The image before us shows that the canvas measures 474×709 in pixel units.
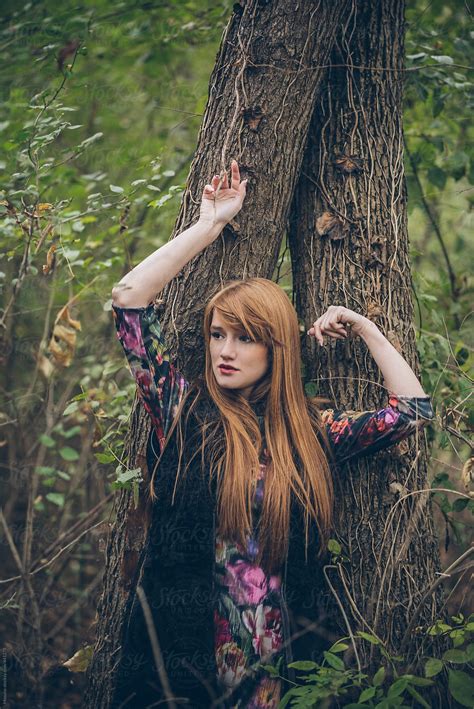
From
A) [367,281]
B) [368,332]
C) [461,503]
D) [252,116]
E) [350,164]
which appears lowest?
[461,503]

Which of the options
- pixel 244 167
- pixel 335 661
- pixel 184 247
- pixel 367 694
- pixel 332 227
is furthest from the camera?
pixel 332 227

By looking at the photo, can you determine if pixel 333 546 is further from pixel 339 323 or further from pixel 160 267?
pixel 160 267

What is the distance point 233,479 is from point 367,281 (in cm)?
110

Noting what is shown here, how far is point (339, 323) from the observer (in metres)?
2.79

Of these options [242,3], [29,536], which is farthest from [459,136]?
[29,536]

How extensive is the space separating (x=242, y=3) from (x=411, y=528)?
2473 mm

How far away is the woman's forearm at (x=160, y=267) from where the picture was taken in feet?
8.25

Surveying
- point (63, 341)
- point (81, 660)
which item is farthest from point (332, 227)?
point (81, 660)

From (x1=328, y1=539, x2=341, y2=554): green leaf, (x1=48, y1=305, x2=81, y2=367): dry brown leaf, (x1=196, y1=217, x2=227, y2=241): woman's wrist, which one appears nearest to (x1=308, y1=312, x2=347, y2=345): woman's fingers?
(x1=196, y1=217, x2=227, y2=241): woman's wrist

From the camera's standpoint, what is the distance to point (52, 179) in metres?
4.33

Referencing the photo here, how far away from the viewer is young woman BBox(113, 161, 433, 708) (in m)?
2.50

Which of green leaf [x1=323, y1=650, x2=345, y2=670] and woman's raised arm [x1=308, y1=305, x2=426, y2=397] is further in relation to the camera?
woman's raised arm [x1=308, y1=305, x2=426, y2=397]

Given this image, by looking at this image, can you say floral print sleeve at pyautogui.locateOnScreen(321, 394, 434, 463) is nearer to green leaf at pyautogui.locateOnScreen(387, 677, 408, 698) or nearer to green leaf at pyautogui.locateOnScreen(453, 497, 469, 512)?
green leaf at pyautogui.locateOnScreen(453, 497, 469, 512)

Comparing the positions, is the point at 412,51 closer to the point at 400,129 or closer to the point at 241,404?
the point at 400,129
